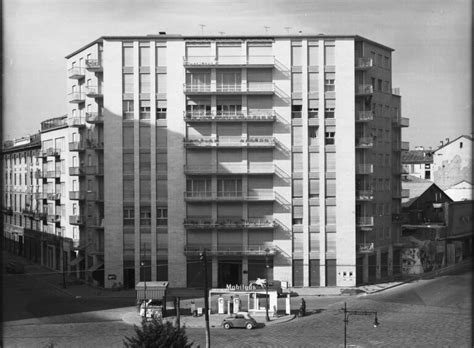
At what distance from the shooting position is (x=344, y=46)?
12.0 metres

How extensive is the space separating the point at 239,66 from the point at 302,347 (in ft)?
18.5

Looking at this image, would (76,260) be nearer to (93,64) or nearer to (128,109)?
(128,109)

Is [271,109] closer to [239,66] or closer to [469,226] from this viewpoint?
[239,66]

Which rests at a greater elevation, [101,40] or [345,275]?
[101,40]

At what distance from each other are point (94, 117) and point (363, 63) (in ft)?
16.1

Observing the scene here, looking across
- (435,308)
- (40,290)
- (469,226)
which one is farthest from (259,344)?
(40,290)

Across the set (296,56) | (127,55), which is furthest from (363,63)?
(127,55)

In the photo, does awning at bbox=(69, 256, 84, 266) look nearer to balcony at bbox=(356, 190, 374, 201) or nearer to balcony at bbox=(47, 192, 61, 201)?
balcony at bbox=(47, 192, 61, 201)

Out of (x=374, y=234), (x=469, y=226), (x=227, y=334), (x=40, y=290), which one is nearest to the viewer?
(x=227, y=334)

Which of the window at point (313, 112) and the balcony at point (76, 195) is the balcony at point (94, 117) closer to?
the balcony at point (76, 195)

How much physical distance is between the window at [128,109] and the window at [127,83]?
19 cm

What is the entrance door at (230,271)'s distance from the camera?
39.2 feet

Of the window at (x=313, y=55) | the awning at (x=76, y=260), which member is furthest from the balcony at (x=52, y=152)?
the window at (x=313, y=55)

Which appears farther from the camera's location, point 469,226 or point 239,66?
point 239,66
